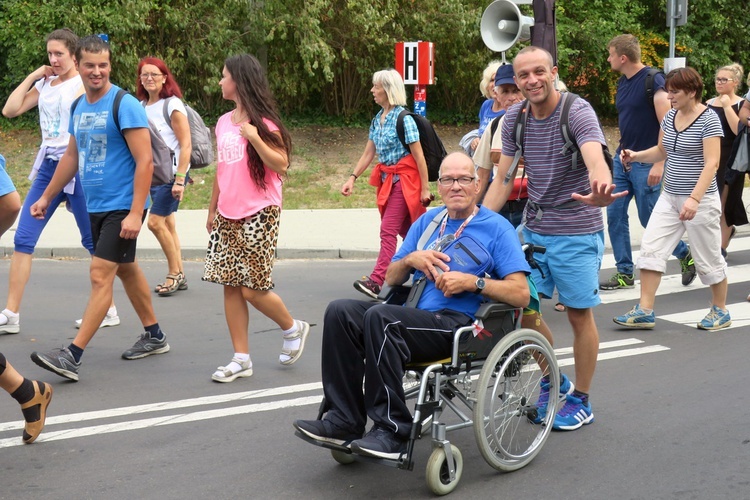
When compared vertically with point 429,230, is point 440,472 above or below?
below

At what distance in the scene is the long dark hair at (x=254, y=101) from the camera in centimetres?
577

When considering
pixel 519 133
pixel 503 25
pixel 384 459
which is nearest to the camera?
pixel 384 459

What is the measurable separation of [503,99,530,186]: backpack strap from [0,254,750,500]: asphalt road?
132 centimetres

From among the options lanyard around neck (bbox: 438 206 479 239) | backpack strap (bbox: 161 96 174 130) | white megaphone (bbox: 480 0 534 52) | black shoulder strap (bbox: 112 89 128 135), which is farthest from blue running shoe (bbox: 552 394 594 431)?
white megaphone (bbox: 480 0 534 52)

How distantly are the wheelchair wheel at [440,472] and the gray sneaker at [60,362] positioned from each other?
2.51m

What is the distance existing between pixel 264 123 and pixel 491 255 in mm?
1882

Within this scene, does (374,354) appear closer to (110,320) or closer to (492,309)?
(492,309)

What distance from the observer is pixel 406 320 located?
4188 millimetres

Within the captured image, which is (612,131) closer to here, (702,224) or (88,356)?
(702,224)

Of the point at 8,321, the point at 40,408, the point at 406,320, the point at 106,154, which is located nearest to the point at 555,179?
the point at 406,320

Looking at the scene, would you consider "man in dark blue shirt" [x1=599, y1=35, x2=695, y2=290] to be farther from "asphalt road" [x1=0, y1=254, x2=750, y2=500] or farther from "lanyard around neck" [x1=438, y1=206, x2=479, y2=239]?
"lanyard around neck" [x1=438, y1=206, x2=479, y2=239]

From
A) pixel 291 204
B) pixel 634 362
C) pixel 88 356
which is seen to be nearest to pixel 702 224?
pixel 634 362

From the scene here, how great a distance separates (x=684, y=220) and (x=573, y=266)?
235cm

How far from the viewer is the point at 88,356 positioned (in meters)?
6.45
